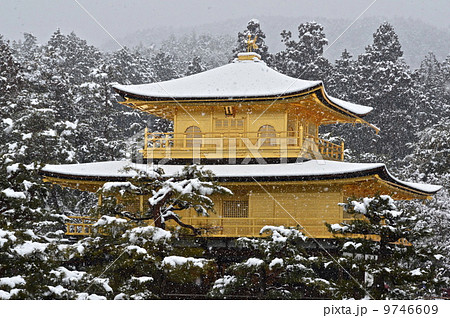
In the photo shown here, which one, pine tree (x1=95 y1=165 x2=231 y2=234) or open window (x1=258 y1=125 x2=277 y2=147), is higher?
open window (x1=258 y1=125 x2=277 y2=147)

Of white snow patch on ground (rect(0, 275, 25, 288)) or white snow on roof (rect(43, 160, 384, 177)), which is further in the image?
white snow on roof (rect(43, 160, 384, 177))

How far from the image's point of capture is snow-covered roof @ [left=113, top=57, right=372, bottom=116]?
25052mm

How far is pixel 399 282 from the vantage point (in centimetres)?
1617

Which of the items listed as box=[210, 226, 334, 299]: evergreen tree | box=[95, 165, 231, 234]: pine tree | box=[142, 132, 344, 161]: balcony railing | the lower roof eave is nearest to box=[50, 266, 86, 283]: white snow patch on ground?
box=[95, 165, 231, 234]: pine tree

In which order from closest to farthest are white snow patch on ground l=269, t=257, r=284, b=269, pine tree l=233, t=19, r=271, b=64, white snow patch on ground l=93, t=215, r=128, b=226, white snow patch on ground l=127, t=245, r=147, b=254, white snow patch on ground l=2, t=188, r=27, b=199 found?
1. white snow patch on ground l=2, t=188, r=27, b=199
2. white snow patch on ground l=127, t=245, r=147, b=254
3. white snow patch on ground l=93, t=215, r=128, b=226
4. white snow patch on ground l=269, t=257, r=284, b=269
5. pine tree l=233, t=19, r=271, b=64

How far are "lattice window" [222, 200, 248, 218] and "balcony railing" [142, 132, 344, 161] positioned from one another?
6.50ft

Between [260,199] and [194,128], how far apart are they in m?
4.89

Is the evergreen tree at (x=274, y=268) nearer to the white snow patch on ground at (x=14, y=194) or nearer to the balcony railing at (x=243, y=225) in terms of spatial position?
the balcony railing at (x=243, y=225)

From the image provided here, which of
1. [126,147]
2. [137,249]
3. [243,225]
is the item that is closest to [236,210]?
[243,225]

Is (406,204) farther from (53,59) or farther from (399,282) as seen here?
(53,59)

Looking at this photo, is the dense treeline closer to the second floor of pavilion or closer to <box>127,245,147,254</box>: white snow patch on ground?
<box>127,245,147,254</box>: white snow patch on ground

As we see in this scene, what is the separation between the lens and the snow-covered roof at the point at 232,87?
82.2ft

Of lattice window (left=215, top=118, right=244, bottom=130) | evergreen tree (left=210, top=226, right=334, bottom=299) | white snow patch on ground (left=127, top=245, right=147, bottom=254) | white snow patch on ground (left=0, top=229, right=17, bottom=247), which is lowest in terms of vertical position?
evergreen tree (left=210, top=226, right=334, bottom=299)

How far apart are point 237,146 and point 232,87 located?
269 centimetres
